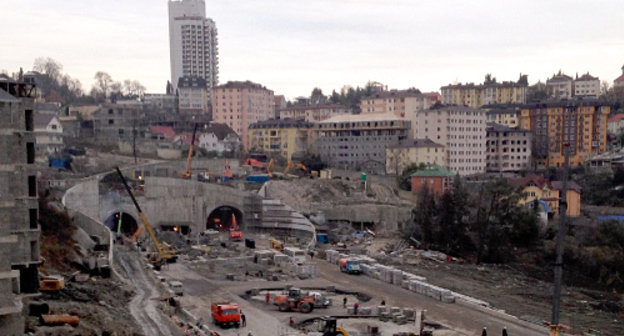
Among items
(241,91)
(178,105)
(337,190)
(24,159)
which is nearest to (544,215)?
(337,190)

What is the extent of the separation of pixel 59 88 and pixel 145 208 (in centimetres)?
8543

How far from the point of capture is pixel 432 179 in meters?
71.2

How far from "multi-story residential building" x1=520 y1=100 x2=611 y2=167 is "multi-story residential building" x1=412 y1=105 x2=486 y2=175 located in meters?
9.75

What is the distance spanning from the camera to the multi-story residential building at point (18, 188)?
1973 centimetres

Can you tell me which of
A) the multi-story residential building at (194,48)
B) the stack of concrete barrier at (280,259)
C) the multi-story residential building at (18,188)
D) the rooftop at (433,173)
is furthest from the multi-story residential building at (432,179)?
the multi-story residential building at (194,48)

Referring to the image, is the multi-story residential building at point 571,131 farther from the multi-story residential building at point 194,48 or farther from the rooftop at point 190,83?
the multi-story residential building at point 194,48

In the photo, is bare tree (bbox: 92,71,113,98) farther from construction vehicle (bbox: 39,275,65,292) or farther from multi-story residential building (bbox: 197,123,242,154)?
construction vehicle (bbox: 39,275,65,292)

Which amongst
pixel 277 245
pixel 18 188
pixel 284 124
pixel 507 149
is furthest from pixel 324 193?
pixel 18 188

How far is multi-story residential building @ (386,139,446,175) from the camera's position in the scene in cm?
8038

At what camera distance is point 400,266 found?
152ft

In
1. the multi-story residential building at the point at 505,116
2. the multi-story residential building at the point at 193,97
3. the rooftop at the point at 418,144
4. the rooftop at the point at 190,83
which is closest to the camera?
the rooftop at the point at 418,144

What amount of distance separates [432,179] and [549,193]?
1197cm

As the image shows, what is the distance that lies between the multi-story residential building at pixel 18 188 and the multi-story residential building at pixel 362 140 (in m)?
65.1

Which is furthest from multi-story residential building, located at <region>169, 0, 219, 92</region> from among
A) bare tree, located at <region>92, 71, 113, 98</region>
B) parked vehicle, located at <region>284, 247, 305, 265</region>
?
parked vehicle, located at <region>284, 247, 305, 265</region>
